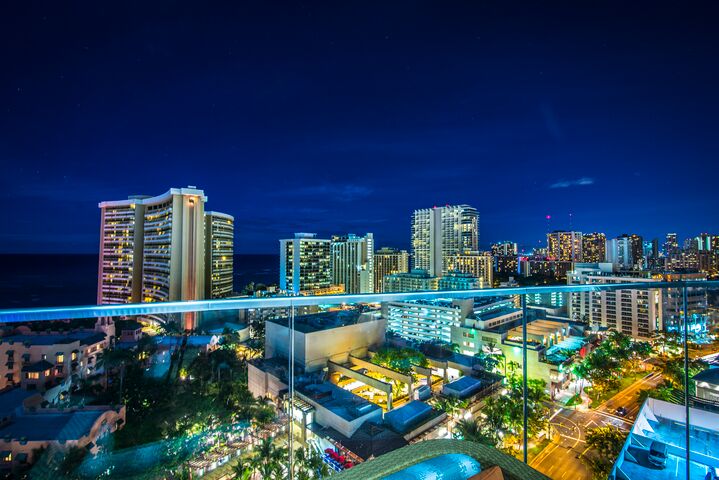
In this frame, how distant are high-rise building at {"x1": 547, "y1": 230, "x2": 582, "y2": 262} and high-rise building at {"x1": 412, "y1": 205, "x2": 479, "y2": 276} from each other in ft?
77.0

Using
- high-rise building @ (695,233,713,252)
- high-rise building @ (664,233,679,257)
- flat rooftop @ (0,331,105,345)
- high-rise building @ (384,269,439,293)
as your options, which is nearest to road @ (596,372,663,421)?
flat rooftop @ (0,331,105,345)

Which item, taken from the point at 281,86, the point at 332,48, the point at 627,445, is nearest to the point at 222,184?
the point at 281,86

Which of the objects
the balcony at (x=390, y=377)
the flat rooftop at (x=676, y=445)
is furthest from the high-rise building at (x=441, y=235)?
the flat rooftop at (x=676, y=445)

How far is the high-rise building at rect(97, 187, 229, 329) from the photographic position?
24203 millimetres

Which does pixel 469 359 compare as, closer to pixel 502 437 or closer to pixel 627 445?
pixel 502 437

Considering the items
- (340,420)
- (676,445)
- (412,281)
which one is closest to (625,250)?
(412,281)

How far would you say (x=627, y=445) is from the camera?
3.51 metres

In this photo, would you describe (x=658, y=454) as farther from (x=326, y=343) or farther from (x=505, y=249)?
(x=505, y=249)

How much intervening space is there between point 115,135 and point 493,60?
129 ft

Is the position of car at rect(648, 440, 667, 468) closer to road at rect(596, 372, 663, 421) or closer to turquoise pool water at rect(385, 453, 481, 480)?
turquoise pool water at rect(385, 453, 481, 480)

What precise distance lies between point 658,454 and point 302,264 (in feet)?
159

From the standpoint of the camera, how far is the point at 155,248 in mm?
27578

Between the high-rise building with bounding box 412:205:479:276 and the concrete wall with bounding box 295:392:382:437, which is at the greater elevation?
the high-rise building with bounding box 412:205:479:276

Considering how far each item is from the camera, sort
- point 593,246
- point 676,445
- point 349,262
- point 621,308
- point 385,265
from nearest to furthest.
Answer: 1. point 676,445
2. point 621,308
3. point 349,262
4. point 385,265
5. point 593,246
